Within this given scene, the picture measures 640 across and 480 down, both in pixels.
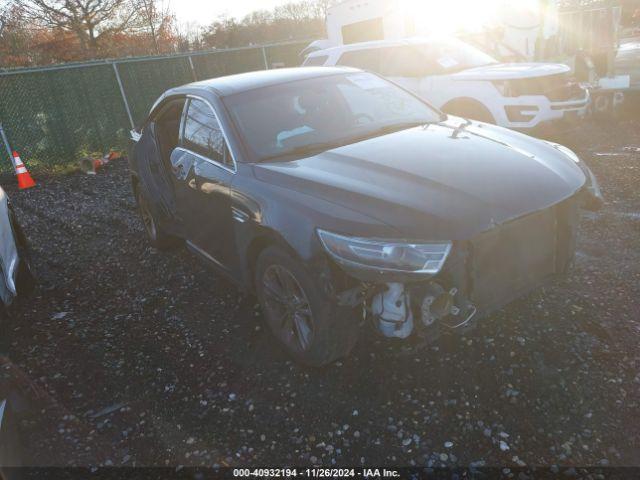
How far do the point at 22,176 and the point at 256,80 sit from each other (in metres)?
7.62

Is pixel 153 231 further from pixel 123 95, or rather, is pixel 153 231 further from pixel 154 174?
pixel 123 95

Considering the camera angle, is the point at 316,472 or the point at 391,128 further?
the point at 391,128

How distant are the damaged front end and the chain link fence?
33.3ft

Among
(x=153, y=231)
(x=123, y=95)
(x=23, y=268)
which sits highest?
(x=123, y=95)

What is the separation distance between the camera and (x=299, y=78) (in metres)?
3.89

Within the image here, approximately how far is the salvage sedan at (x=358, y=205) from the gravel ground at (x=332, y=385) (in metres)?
0.36

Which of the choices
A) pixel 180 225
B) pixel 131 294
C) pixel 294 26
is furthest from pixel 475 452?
pixel 294 26

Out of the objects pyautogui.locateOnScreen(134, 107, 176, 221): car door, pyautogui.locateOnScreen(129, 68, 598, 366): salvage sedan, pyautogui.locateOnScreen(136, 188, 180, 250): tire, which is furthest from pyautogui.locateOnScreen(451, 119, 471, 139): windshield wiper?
pyautogui.locateOnScreen(136, 188, 180, 250): tire

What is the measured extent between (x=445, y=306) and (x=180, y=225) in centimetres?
261

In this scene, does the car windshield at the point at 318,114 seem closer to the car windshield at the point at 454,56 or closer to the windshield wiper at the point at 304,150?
the windshield wiper at the point at 304,150

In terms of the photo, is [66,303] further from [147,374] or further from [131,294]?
[147,374]

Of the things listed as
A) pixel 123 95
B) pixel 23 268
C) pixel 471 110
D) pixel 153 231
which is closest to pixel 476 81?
pixel 471 110

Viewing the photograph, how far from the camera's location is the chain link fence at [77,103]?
10.3 metres

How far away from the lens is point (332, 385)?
2.96 metres
